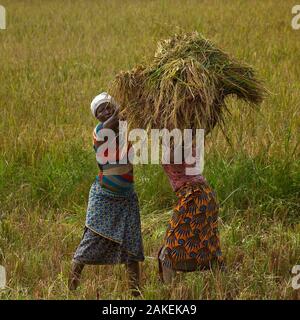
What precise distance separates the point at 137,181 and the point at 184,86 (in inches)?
61.7

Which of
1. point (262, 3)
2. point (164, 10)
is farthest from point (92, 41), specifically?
point (262, 3)

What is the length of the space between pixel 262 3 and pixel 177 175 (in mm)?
8724

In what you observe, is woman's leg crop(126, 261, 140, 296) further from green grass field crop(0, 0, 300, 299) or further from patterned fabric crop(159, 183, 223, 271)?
patterned fabric crop(159, 183, 223, 271)

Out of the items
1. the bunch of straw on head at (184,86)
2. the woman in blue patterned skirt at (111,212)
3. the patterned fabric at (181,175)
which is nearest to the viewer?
the bunch of straw on head at (184,86)

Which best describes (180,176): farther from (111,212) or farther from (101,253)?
(101,253)

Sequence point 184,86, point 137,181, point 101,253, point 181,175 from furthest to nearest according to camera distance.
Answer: point 137,181, point 101,253, point 181,175, point 184,86

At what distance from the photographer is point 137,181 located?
4594 mm

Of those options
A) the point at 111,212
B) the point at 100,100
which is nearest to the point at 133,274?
the point at 111,212

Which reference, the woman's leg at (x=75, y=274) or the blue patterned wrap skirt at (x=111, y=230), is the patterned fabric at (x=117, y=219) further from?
the woman's leg at (x=75, y=274)

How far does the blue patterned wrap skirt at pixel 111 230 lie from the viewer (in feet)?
11.0

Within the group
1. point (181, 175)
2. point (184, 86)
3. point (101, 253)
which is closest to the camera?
point (184, 86)

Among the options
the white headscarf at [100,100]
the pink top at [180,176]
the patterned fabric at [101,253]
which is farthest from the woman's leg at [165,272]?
the white headscarf at [100,100]

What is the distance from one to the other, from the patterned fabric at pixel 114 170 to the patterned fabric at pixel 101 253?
255 millimetres

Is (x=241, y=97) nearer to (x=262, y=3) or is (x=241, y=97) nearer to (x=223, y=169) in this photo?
(x=223, y=169)
